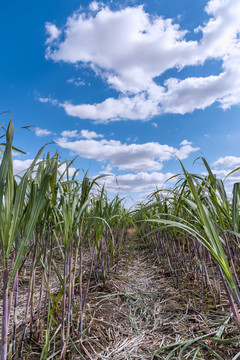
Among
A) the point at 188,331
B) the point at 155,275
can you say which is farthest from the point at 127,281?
the point at 188,331

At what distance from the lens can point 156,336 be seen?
1.16 m

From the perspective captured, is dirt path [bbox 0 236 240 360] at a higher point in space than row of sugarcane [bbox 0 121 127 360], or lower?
lower

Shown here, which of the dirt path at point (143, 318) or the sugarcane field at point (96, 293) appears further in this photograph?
the dirt path at point (143, 318)

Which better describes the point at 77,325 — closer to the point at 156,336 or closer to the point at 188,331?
the point at 156,336

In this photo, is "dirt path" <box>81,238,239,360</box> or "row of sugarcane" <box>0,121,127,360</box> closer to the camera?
"row of sugarcane" <box>0,121,127,360</box>

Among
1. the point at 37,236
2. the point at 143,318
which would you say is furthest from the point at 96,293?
the point at 37,236

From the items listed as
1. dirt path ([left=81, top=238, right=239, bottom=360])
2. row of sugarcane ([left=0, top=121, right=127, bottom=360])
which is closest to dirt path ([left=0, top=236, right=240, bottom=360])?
dirt path ([left=81, top=238, right=239, bottom=360])

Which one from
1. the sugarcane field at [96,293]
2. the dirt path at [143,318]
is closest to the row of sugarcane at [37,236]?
the sugarcane field at [96,293]

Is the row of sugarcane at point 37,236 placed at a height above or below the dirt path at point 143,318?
above

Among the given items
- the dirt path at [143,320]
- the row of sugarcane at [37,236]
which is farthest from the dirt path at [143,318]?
the row of sugarcane at [37,236]

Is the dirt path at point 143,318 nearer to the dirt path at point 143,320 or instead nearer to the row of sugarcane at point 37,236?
the dirt path at point 143,320

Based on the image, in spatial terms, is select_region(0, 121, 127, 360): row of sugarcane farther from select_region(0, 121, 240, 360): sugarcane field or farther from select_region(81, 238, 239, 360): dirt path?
select_region(81, 238, 239, 360): dirt path

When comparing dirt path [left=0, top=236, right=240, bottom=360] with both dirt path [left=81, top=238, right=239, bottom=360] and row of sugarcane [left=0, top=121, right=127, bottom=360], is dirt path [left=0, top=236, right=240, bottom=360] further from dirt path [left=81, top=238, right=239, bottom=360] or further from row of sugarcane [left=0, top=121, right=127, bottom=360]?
row of sugarcane [left=0, top=121, right=127, bottom=360]

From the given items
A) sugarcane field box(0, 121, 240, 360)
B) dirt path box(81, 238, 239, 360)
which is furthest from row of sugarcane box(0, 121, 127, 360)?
dirt path box(81, 238, 239, 360)
